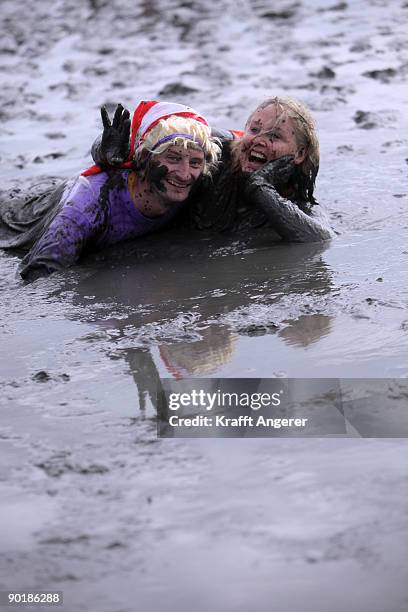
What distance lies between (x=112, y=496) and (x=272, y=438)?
627 millimetres

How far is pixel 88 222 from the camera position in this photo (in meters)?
5.88

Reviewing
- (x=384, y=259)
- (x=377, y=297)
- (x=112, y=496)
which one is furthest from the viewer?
(x=384, y=259)

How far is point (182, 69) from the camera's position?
11547mm

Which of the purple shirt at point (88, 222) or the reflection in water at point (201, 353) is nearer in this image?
the reflection in water at point (201, 353)

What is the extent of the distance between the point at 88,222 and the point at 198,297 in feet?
2.94

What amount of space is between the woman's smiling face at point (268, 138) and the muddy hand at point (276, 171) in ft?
0.17

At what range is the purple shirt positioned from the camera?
579 centimetres

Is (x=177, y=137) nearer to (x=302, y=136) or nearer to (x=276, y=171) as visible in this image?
(x=276, y=171)

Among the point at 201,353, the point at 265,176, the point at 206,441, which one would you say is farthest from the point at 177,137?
the point at 206,441

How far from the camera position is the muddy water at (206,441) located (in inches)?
121

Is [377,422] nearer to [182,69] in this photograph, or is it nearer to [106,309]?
[106,309]

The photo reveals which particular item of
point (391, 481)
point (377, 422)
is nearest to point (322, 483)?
point (391, 481)

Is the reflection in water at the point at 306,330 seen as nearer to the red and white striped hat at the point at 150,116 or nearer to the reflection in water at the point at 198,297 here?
the reflection in water at the point at 198,297

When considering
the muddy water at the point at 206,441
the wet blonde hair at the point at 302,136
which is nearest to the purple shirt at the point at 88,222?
the muddy water at the point at 206,441
